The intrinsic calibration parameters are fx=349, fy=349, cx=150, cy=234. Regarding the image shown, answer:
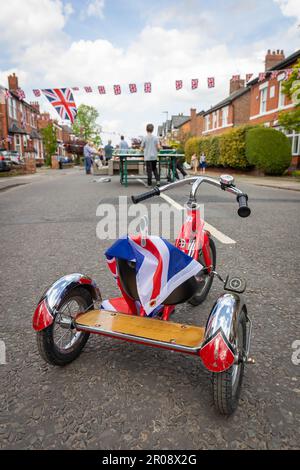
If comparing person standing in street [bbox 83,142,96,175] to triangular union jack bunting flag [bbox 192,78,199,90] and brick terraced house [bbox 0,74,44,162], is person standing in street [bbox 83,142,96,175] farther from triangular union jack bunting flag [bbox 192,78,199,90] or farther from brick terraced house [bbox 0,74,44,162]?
brick terraced house [bbox 0,74,44,162]

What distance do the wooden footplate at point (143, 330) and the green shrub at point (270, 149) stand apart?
20718 millimetres

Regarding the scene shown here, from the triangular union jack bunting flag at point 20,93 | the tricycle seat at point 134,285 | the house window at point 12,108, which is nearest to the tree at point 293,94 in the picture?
the triangular union jack bunting flag at point 20,93

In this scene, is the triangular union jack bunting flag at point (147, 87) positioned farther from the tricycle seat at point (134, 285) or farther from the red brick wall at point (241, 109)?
the red brick wall at point (241, 109)

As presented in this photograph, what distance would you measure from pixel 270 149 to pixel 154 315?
20.7 metres

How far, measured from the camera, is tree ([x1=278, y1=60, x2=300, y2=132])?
13695mm

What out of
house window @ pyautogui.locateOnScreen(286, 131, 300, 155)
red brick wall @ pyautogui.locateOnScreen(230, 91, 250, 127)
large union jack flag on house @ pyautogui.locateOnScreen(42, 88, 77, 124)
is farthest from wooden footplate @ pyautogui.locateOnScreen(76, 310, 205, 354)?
red brick wall @ pyautogui.locateOnScreen(230, 91, 250, 127)

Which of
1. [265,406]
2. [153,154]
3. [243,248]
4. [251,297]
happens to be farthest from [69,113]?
[265,406]

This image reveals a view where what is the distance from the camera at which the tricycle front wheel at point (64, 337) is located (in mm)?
1900

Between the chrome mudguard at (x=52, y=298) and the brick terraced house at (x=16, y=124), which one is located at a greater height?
the brick terraced house at (x=16, y=124)

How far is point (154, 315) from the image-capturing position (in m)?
2.19

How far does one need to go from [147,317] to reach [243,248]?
2741 millimetres

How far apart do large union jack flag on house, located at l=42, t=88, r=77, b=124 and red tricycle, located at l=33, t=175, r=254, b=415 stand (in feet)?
54.3
